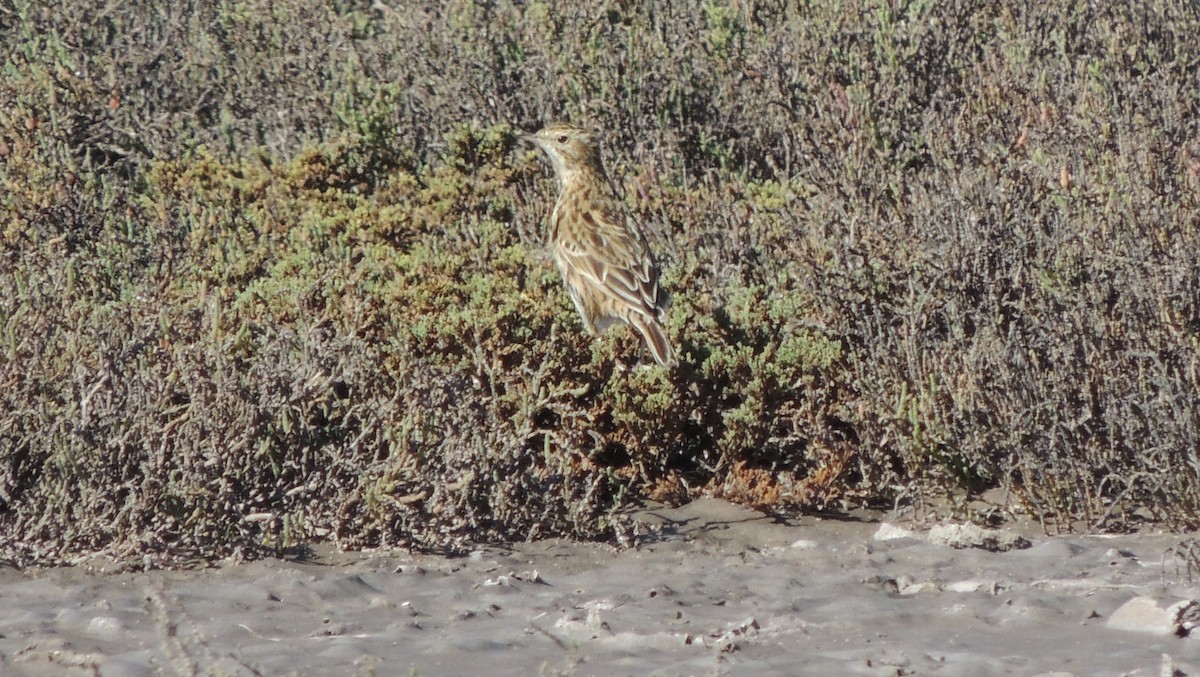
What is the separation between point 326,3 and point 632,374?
509 cm

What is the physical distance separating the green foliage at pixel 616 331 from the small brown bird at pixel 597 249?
0.45ft

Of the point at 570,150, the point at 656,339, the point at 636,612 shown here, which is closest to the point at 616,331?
the point at 656,339

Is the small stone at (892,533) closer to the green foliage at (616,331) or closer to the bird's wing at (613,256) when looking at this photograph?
the green foliage at (616,331)

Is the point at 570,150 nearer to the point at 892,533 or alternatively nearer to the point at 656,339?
the point at 656,339

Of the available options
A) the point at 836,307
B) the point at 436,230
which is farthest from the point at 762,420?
the point at 436,230

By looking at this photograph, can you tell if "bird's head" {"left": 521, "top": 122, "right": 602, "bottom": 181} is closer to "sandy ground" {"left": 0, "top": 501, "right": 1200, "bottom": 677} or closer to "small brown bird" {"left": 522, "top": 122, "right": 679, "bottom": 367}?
"small brown bird" {"left": 522, "top": 122, "right": 679, "bottom": 367}

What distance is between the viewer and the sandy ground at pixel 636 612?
3.61 metres

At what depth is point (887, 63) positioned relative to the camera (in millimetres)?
8438

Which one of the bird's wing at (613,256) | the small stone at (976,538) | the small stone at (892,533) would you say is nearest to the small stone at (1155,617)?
the small stone at (976,538)

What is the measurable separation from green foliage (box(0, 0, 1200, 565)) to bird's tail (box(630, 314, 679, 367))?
101 millimetres

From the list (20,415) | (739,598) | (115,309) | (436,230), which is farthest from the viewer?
(436,230)

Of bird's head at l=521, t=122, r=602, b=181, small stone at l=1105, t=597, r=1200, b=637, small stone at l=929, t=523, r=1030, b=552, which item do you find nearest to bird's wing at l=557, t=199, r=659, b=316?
bird's head at l=521, t=122, r=602, b=181

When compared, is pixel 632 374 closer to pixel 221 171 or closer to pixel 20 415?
pixel 20 415

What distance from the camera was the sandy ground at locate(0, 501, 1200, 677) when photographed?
3609mm
